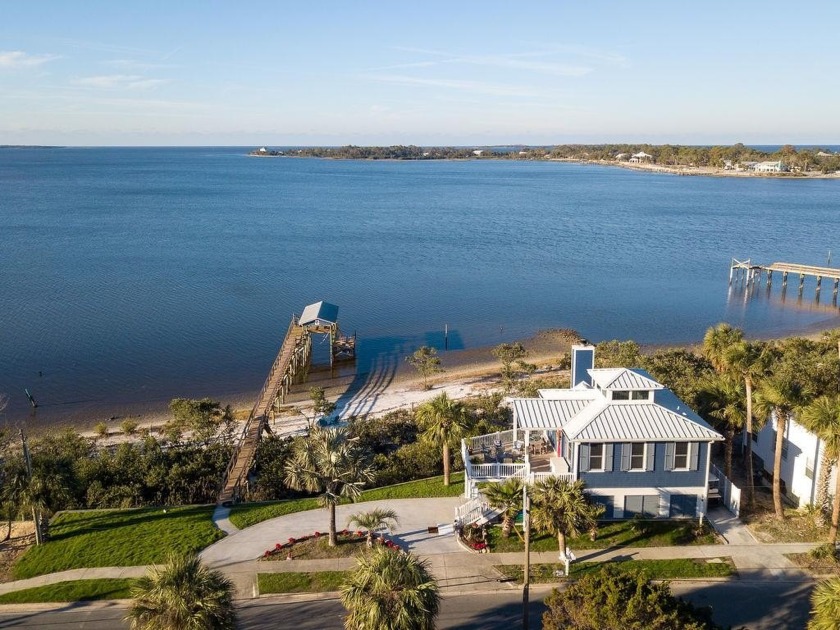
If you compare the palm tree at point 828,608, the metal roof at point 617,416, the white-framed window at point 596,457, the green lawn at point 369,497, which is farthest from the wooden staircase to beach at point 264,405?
the palm tree at point 828,608

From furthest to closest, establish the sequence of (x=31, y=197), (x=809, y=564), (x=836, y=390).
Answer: (x=31, y=197), (x=836, y=390), (x=809, y=564)

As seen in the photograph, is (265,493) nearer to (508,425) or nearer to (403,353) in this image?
(508,425)

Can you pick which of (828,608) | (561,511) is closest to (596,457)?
(561,511)

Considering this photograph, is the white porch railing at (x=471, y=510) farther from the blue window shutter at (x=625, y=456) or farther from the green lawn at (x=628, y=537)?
the blue window shutter at (x=625, y=456)

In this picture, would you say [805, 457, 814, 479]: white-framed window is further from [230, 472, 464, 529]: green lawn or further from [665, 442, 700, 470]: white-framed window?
[230, 472, 464, 529]: green lawn

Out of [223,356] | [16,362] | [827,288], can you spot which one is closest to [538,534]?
[223,356]

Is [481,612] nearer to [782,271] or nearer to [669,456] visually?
[669,456]
